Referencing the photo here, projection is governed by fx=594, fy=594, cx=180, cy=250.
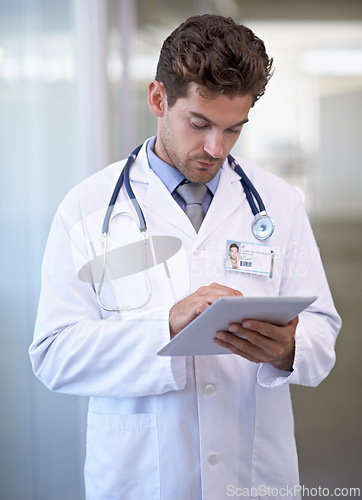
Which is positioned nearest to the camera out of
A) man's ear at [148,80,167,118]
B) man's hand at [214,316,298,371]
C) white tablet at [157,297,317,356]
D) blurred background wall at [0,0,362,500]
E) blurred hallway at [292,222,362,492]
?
white tablet at [157,297,317,356]

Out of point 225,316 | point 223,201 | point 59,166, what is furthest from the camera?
point 59,166

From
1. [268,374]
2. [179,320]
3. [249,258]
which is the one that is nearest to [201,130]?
[249,258]

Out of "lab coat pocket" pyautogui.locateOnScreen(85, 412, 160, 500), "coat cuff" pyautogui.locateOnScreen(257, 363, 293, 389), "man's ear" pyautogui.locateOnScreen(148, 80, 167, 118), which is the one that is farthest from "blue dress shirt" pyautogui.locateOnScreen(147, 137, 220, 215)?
"lab coat pocket" pyautogui.locateOnScreen(85, 412, 160, 500)

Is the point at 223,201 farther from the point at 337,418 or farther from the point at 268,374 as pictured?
the point at 337,418

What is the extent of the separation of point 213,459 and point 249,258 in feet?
1.36

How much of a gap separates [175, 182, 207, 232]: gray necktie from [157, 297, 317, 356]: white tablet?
338 millimetres

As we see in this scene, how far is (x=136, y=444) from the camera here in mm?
1203

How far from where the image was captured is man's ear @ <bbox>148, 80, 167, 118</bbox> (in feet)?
4.12

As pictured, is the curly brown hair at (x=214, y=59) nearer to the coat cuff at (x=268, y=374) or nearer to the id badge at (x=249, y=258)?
the id badge at (x=249, y=258)

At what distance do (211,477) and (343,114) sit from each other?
7441 mm

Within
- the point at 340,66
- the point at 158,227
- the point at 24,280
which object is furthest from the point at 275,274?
the point at 340,66

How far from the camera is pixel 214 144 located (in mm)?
1192

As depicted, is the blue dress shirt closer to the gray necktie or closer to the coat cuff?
the gray necktie

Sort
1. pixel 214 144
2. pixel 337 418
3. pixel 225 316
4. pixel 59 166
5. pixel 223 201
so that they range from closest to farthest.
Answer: pixel 225 316 < pixel 214 144 < pixel 223 201 < pixel 59 166 < pixel 337 418
